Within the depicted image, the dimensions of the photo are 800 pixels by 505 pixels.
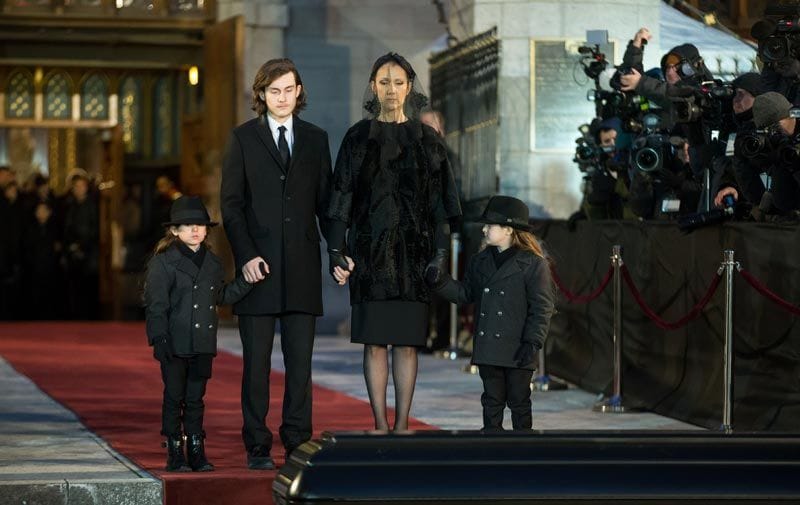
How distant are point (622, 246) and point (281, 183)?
453 cm

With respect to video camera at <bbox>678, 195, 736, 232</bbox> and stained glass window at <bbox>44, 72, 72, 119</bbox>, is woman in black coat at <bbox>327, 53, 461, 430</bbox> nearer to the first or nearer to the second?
video camera at <bbox>678, 195, 736, 232</bbox>

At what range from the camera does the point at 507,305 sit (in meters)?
8.73

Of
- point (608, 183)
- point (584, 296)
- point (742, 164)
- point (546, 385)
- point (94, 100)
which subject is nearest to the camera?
point (742, 164)

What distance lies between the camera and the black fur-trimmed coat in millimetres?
8594

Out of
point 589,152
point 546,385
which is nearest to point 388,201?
point 546,385

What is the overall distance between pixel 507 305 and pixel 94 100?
65.1ft

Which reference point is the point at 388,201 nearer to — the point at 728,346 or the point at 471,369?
the point at 728,346

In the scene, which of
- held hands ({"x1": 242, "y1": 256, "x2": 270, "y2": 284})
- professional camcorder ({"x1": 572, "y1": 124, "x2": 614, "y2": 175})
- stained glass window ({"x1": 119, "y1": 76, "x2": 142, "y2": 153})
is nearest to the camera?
held hands ({"x1": 242, "y1": 256, "x2": 270, "y2": 284})

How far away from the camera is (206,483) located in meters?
8.43

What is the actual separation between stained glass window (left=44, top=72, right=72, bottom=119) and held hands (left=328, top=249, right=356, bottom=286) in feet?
64.5

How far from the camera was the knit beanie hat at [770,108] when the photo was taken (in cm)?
1013

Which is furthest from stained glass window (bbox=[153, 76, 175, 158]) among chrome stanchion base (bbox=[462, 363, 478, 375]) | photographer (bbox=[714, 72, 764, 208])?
photographer (bbox=[714, 72, 764, 208])

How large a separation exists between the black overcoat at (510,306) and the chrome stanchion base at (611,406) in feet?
12.0

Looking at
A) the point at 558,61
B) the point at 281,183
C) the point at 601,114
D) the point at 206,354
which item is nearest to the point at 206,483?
the point at 206,354
